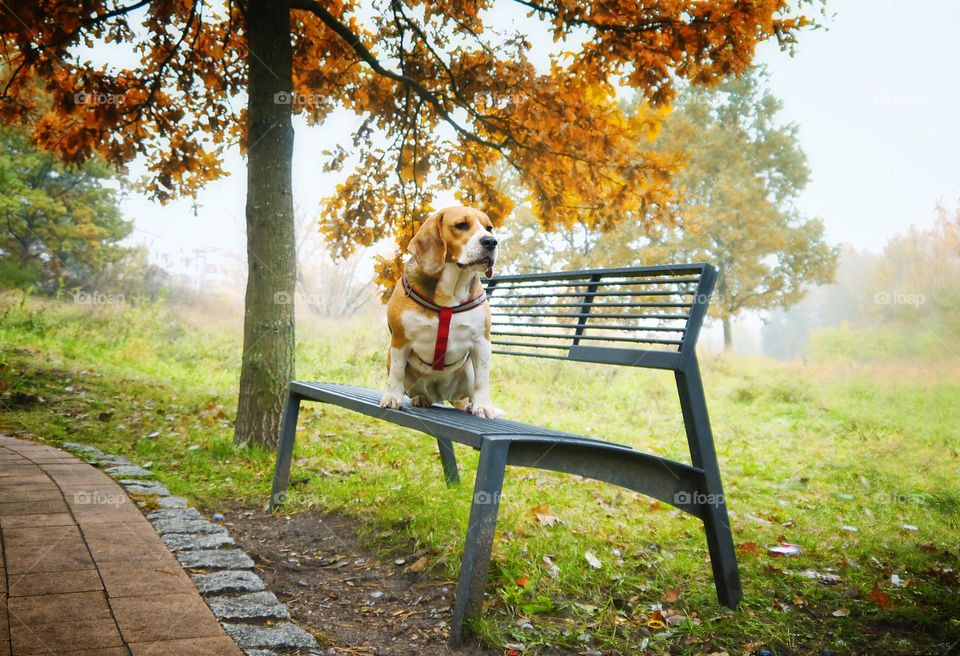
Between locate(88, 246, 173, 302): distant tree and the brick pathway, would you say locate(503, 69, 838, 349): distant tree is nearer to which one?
locate(88, 246, 173, 302): distant tree

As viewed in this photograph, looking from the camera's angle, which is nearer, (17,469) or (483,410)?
(483,410)

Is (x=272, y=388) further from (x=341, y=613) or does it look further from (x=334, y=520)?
(x=341, y=613)

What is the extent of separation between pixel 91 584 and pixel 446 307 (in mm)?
1669

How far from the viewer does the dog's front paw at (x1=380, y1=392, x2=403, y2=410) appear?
284cm

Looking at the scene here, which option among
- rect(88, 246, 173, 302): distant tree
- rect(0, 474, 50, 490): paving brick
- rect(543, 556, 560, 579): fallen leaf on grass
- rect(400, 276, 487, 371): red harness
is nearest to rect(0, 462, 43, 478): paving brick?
rect(0, 474, 50, 490): paving brick

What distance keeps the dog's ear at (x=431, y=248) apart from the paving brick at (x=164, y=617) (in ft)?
4.93

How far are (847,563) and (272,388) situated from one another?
4089mm

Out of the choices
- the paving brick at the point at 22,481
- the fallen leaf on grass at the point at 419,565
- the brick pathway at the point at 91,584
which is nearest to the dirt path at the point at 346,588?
the fallen leaf on grass at the point at 419,565

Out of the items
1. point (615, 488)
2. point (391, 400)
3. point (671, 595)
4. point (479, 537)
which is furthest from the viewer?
point (615, 488)

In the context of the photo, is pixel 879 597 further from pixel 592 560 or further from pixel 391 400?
pixel 391 400

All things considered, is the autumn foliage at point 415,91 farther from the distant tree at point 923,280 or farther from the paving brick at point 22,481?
the distant tree at point 923,280

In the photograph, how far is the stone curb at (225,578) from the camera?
2.10m

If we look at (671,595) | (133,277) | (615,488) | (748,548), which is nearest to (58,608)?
(671,595)

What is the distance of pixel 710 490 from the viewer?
253 centimetres
